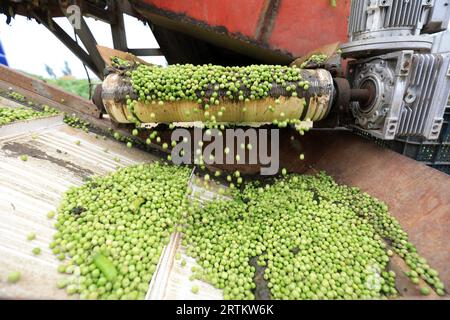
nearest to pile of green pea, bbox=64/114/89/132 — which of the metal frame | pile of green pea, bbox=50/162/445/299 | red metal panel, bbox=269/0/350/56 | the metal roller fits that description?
the metal roller

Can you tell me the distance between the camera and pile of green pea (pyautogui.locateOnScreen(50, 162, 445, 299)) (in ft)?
6.10

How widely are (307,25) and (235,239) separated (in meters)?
3.67

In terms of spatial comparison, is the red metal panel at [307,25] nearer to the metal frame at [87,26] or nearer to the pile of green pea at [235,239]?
the pile of green pea at [235,239]

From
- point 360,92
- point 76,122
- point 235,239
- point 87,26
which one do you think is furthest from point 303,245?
point 87,26

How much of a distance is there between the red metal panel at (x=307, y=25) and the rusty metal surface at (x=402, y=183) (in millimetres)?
1674

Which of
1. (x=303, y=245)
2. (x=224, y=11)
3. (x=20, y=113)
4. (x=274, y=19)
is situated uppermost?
(x=224, y=11)

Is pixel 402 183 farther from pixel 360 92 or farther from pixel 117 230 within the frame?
Result: pixel 117 230

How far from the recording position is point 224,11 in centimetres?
393

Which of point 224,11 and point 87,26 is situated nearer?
point 224,11

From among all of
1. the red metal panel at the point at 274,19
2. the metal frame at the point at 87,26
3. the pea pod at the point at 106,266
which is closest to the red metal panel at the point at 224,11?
the red metal panel at the point at 274,19

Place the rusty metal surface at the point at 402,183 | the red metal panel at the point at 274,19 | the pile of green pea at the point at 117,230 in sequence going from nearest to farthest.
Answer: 1. the pile of green pea at the point at 117,230
2. the rusty metal surface at the point at 402,183
3. the red metal panel at the point at 274,19

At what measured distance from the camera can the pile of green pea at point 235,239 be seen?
1860 millimetres

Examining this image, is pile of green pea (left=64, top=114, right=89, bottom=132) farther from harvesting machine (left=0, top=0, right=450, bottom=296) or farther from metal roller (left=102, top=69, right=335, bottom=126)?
metal roller (left=102, top=69, right=335, bottom=126)
